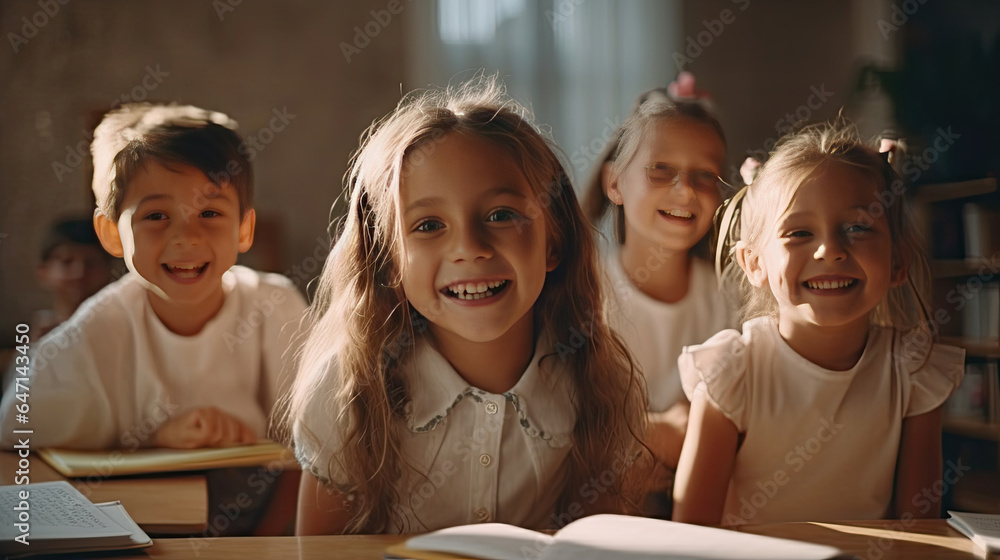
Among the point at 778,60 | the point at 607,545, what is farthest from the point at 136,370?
the point at 778,60

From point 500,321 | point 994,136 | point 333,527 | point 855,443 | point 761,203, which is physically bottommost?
point 333,527

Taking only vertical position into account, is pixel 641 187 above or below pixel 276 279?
above

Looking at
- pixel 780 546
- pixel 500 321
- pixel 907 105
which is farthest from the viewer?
pixel 907 105

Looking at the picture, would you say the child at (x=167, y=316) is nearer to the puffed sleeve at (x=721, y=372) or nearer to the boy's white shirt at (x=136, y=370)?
the boy's white shirt at (x=136, y=370)

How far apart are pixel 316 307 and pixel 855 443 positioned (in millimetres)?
890

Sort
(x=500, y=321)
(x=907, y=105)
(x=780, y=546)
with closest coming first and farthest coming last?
(x=780, y=546) → (x=500, y=321) → (x=907, y=105)

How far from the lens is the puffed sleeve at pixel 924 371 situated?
145 cm

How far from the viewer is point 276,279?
1437 mm

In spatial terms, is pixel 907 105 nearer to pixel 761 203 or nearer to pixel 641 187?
pixel 761 203

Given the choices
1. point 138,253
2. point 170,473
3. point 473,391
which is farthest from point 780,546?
point 138,253

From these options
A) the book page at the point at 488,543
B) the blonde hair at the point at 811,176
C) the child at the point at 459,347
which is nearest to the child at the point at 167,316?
the child at the point at 459,347

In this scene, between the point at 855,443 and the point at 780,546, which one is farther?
the point at 855,443

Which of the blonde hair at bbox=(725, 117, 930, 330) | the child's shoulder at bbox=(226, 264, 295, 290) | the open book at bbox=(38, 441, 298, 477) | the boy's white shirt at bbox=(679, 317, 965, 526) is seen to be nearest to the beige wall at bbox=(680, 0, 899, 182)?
the blonde hair at bbox=(725, 117, 930, 330)

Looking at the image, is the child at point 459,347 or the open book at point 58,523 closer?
the open book at point 58,523
